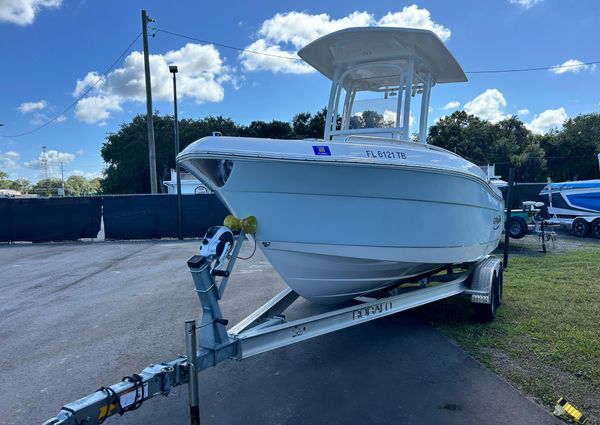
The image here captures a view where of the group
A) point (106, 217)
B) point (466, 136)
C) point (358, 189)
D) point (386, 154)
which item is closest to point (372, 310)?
point (358, 189)

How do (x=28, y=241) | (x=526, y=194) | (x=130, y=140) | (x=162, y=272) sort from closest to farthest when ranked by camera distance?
(x=162, y=272) → (x=28, y=241) → (x=526, y=194) → (x=130, y=140)

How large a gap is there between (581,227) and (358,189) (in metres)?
13.3

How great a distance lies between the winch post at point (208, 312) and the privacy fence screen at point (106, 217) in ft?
39.9

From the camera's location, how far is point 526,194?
648 inches

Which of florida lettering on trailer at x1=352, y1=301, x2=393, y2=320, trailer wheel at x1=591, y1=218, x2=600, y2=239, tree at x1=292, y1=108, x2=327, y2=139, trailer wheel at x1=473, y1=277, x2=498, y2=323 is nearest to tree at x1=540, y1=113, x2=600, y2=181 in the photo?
tree at x1=292, y1=108, x2=327, y2=139

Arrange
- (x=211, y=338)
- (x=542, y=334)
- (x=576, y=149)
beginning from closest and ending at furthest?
(x=211, y=338), (x=542, y=334), (x=576, y=149)

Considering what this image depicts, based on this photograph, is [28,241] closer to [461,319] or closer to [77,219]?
[77,219]

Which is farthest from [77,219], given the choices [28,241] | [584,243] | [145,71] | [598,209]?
[598,209]

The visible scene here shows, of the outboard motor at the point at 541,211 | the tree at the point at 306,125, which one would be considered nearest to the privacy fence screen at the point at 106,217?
the outboard motor at the point at 541,211

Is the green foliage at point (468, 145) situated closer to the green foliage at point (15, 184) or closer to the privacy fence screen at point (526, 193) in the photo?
the privacy fence screen at point (526, 193)

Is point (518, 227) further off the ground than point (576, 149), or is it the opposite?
point (576, 149)

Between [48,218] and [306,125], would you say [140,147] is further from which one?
[48,218]

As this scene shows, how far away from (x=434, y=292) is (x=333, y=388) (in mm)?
1684

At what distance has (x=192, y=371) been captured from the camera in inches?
101
